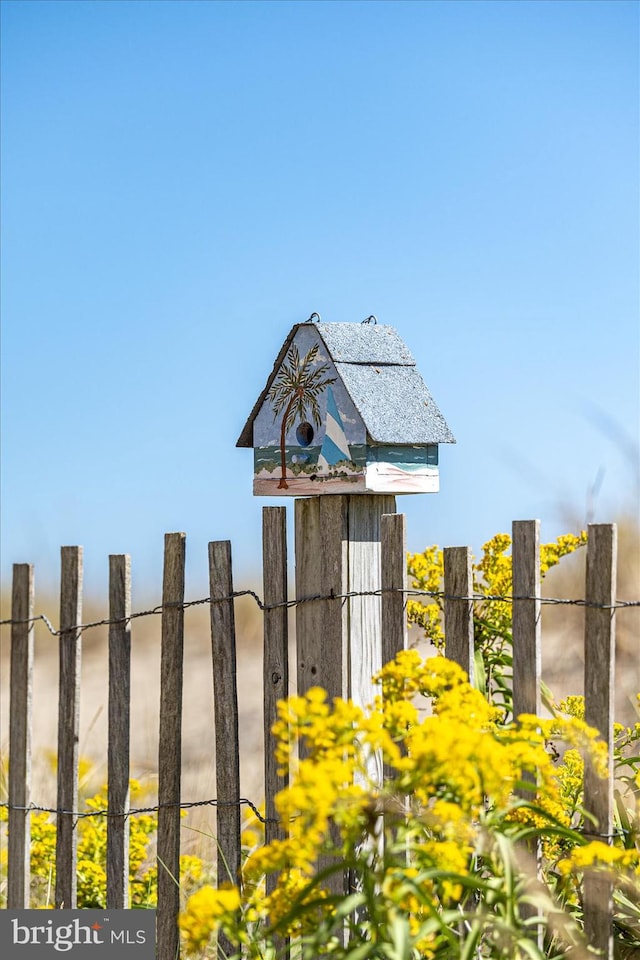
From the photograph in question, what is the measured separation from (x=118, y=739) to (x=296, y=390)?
1361 mm

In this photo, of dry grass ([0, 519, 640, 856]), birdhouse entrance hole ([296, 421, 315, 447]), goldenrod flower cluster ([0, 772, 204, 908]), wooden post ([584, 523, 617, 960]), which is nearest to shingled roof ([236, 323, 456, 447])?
birdhouse entrance hole ([296, 421, 315, 447])

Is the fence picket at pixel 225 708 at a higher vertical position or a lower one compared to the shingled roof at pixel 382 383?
lower

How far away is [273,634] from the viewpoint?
124 inches

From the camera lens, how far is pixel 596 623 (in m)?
2.61

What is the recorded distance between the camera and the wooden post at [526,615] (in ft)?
8.84

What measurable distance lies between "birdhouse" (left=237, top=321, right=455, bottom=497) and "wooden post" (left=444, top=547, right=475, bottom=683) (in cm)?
35

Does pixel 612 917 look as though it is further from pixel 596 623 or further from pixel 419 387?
pixel 419 387

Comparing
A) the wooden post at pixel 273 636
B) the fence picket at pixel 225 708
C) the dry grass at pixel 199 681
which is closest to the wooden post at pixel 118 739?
the fence picket at pixel 225 708

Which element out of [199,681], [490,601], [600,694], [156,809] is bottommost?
[199,681]

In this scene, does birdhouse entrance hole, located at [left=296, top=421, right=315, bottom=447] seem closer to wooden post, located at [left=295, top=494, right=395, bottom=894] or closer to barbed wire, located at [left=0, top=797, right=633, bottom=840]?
wooden post, located at [left=295, top=494, right=395, bottom=894]

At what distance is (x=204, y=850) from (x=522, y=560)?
8.86ft

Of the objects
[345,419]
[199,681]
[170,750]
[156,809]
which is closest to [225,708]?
[170,750]

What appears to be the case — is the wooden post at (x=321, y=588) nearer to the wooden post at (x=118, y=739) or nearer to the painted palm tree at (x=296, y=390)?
the painted palm tree at (x=296, y=390)

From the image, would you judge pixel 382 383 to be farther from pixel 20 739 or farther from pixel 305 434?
pixel 20 739
